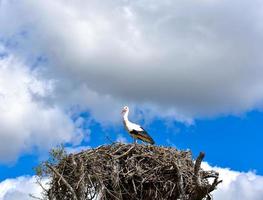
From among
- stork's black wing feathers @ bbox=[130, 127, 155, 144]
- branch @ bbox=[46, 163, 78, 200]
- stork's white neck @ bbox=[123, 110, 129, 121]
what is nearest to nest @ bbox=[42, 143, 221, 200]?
branch @ bbox=[46, 163, 78, 200]

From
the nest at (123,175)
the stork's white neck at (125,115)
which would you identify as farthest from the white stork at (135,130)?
the nest at (123,175)

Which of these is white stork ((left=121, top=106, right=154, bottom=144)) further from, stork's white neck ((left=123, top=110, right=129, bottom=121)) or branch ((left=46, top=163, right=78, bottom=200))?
branch ((left=46, top=163, right=78, bottom=200))

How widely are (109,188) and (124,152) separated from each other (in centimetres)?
104

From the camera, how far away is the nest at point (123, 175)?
15.1 metres

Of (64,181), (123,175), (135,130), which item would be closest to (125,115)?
(135,130)

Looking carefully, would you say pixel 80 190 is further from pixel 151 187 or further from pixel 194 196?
pixel 194 196

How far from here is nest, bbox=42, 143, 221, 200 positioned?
595 inches

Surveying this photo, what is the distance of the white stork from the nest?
2.26 m

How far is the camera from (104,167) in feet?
50.4

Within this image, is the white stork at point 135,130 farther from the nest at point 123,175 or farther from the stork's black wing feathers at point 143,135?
the nest at point 123,175

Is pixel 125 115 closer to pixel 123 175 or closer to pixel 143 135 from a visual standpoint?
pixel 143 135

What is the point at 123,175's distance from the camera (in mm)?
15266

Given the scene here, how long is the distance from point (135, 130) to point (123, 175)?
141 inches

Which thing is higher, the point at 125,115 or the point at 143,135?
the point at 125,115
